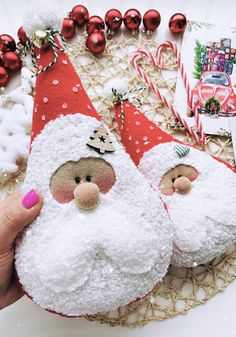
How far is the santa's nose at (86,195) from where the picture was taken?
0.71 meters

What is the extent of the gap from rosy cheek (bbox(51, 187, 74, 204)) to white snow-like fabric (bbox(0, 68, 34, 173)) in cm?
26

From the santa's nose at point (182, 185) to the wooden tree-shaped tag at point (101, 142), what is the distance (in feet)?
0.52

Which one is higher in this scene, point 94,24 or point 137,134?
point 94,24

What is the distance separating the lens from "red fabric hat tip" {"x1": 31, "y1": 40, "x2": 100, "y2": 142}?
0.76 meters

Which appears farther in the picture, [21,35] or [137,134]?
[21,35]

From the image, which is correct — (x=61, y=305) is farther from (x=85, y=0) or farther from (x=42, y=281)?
(x=85, y=0)

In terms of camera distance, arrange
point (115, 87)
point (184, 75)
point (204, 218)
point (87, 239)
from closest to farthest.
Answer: point (87, 239), point (204, 218), point (115, 87), point (184, 75)

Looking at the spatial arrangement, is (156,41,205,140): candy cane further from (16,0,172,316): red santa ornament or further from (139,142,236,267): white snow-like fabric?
(16,0,172,316): red santa ornament

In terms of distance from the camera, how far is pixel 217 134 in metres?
1.03

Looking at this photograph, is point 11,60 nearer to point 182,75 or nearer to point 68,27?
point 68,27

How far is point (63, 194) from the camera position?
734 millimetres

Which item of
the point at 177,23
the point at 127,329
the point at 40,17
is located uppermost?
the point at 40,17

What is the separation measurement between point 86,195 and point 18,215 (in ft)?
0.38

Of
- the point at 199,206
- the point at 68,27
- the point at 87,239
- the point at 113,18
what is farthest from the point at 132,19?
the point at 87,239
